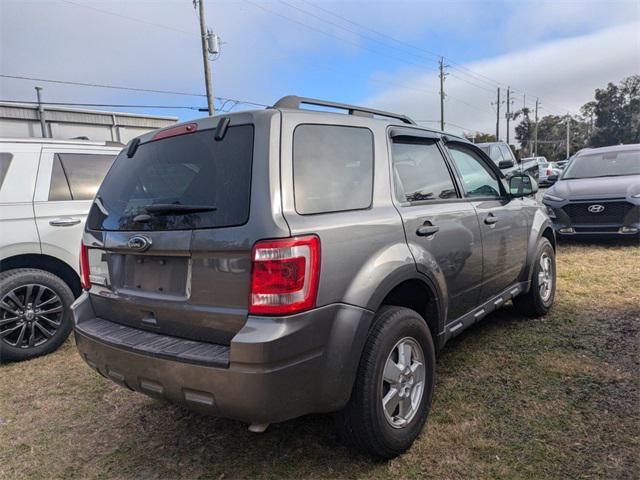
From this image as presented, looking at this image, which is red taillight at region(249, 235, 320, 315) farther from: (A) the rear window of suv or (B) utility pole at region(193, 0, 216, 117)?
(B) utility pole at region(193, 0, 216, 117)

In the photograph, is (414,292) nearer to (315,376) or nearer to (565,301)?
(315,376)

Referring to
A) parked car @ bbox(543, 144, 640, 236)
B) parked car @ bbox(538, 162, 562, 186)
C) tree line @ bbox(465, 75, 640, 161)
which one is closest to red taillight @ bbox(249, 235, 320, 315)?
parked car @ bbox(543, 144, 640, 236)

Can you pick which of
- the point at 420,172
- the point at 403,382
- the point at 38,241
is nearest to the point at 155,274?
the point at 403,382

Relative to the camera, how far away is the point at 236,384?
1879 mm

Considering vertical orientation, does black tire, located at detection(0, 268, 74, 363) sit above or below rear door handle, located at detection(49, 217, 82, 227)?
below

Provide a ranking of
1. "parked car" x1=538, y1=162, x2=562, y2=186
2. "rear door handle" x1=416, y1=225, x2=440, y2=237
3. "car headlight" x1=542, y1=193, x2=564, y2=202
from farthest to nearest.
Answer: "parked car" x1=538, y1=162, x2=562, y2=186 → "car headlight" x1=542, y1=193, x2=564, y2=202 → "rear door handle" x1=416, y1=225, x2=440, y2=237

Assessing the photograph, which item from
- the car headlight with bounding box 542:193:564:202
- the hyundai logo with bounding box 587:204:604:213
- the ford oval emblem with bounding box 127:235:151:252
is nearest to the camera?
the ford oval emblem with bounding box 127:235:151:252

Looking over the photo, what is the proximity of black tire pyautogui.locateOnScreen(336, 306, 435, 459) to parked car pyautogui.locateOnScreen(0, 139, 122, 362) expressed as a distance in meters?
3.11

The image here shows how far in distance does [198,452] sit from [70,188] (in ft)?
10.1

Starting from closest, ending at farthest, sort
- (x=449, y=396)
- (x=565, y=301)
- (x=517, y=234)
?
(x=449, y=396) → (x=517, y=234) → (x=565, y=301)

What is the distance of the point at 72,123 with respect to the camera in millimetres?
19922

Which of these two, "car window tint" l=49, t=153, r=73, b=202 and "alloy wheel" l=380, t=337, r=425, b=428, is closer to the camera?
Answer: "alloy wheel" l=380, t=337, r=425, b=428

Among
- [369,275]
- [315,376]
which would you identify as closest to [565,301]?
[369,275]

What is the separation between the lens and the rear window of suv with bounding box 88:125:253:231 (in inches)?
81.4
